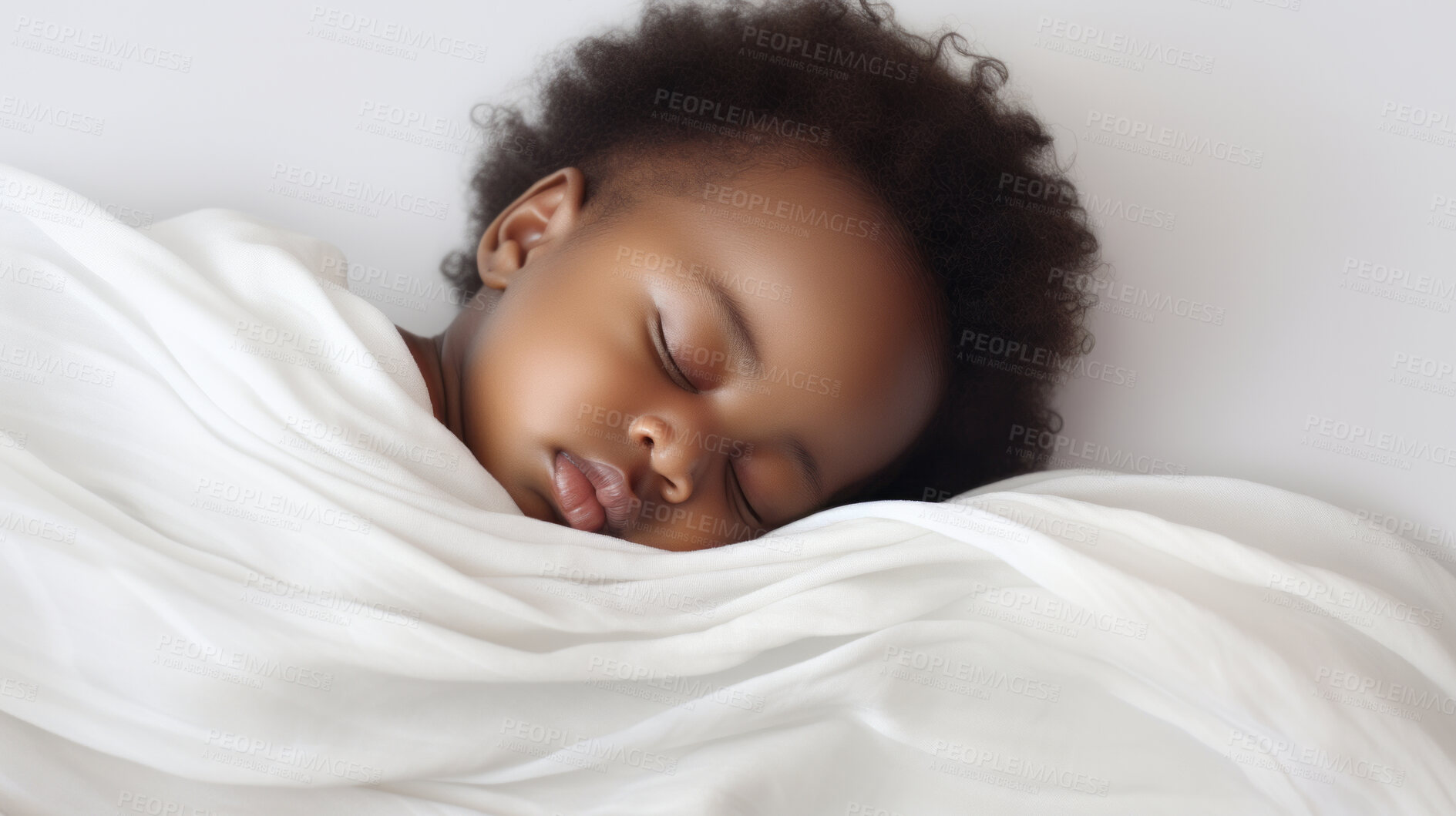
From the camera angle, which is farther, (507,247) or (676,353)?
(507,247)

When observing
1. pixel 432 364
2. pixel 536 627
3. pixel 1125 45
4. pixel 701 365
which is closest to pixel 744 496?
pixel 701 365

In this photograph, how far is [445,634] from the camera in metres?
1.00

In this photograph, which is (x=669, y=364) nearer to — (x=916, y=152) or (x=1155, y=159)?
(x=916, y=152)

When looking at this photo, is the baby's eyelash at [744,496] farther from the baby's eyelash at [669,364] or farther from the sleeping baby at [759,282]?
the baby's eyelash at [669,364]

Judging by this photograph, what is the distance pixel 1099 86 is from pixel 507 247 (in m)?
0.93

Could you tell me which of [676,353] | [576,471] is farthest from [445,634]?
[676,353]

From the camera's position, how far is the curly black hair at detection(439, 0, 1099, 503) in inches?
55.4

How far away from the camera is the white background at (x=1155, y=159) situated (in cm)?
144

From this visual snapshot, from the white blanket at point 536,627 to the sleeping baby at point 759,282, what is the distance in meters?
0.11

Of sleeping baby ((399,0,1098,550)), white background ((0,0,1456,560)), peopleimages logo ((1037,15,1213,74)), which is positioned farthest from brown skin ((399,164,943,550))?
peopleimages logo ((1037,15,1213,74))

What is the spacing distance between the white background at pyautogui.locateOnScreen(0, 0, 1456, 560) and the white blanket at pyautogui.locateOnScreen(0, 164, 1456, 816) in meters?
0.25

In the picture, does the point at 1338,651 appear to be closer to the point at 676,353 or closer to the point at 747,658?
the point at 747,658

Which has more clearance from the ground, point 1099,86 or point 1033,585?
point 1099,86

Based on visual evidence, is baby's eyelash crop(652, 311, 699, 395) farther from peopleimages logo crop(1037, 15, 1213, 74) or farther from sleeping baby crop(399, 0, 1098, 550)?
peopleimages logo crop(1037, 15, 1213, 74)
